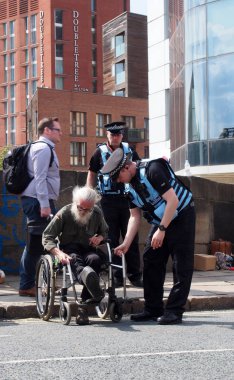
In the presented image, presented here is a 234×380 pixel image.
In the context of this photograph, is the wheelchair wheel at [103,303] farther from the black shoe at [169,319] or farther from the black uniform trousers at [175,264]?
the black shoe at [169,319]

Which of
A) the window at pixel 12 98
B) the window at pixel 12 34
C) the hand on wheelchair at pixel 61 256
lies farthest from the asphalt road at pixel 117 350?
the window at pixel 12 34

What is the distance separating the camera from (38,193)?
8.42m

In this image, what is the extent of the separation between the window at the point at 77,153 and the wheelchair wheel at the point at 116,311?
74158 millimetres

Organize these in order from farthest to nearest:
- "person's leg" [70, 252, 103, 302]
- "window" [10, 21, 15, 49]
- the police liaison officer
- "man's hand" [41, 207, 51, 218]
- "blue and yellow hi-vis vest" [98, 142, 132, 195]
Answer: "window" [10, 21, 15, 49] → "blue and yellow hi-vis vest" [98, 142, 132, 195] → "man's hand" [41, 207, 51, 218] → the police liaison officer → "person's leg" [70, 252, 103, 302]

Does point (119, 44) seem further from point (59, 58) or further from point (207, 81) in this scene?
point (207, 81)

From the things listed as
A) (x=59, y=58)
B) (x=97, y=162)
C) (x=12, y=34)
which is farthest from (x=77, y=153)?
(x=97, y=162)

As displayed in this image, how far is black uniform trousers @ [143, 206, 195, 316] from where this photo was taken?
24.3 feet

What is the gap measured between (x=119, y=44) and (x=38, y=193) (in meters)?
71.8

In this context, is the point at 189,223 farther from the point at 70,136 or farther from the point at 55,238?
the point at 70,136

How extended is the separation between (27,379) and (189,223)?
3029 millimetres

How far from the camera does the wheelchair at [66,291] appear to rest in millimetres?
7285

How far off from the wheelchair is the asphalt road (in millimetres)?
104

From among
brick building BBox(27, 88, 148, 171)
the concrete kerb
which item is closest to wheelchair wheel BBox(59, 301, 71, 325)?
the concrete kerb

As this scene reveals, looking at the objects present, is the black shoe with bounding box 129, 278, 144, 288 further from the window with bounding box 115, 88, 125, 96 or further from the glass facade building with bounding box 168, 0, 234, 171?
the window with bounding box 115, 88, 125, 96
